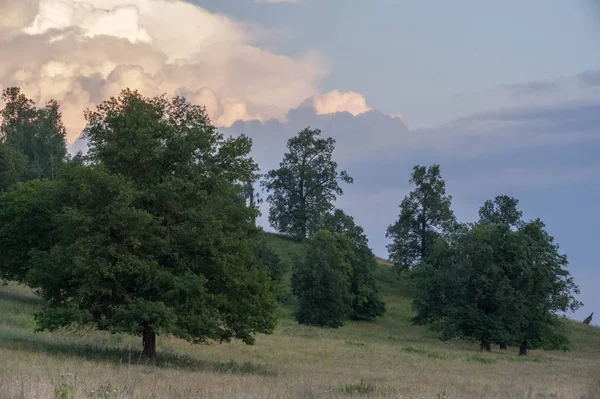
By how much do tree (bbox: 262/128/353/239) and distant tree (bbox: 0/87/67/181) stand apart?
34.2m

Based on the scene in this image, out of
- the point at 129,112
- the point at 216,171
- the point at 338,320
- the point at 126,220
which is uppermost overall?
the point at 129,112

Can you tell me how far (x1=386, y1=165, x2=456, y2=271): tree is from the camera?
91.5 m

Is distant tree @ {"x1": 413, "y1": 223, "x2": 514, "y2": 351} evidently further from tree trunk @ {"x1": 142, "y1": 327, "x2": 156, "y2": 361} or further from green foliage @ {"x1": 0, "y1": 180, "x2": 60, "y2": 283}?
tree trunk @ {"x1": 142, "y1": 327, "x2": 156, "y2": 361}

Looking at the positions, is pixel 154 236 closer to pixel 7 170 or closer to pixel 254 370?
pixel 254 370

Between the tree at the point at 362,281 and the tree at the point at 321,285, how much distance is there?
4.47 meters

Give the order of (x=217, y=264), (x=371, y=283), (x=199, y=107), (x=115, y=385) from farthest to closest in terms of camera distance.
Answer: (x=371, y=283)
(x=199, y=107)
(x=217, y=264)
(x=115, y=385)

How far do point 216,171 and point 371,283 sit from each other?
5727 centimetres

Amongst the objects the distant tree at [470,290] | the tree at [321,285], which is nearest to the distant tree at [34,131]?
the tree at [321,285]

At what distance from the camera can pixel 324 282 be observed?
2874 inches

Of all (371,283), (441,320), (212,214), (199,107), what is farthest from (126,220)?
(371,283)

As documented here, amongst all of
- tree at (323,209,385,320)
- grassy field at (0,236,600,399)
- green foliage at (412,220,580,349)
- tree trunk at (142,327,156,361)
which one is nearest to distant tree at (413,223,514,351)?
green foliage at (412,220,580,349)

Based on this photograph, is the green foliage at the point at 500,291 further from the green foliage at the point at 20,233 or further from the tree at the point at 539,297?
the green foliage at the point at 20,233

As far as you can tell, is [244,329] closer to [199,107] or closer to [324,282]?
[199,107]

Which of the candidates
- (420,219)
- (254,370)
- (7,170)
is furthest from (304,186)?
(254,370)
